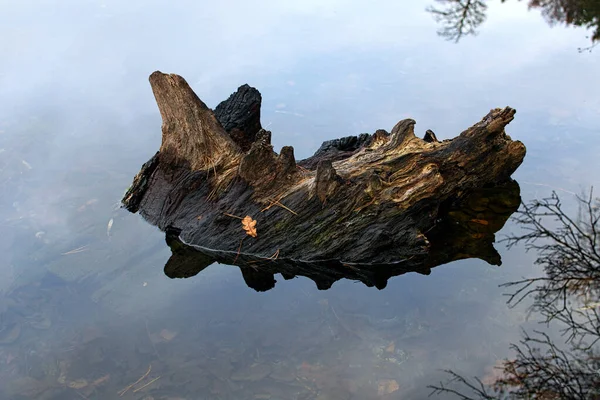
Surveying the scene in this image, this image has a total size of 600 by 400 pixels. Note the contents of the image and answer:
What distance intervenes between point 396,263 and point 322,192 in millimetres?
1051

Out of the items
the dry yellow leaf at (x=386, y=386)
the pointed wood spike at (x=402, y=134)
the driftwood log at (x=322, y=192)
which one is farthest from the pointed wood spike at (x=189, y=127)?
the dry yellow leaf at (x=386, y=386)

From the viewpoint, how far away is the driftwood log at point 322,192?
18.6ft

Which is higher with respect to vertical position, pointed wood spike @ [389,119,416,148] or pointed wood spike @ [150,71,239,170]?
pointed wood spike @ [389,119,416,148]

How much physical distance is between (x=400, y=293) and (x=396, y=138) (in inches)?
64.0

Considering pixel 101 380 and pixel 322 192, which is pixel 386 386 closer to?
pixel 322 192

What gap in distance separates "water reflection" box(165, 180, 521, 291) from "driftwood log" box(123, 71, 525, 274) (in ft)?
0.05

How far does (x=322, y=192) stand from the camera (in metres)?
5.61

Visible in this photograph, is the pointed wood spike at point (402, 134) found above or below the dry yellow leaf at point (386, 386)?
above

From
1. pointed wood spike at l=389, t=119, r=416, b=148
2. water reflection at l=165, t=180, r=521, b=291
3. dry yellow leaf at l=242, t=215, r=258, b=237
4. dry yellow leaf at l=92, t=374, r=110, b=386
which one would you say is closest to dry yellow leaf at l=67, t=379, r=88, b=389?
dry yellow leaf at l=92, t=374, r=110, b=386

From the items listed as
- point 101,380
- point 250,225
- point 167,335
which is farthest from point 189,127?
point 101,380

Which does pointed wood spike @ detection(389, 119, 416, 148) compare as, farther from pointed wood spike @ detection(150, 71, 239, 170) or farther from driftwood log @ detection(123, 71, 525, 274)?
pointed wood spike @ detection(150, 71, 239, 170)

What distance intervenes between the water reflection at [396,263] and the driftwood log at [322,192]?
2 centimetres

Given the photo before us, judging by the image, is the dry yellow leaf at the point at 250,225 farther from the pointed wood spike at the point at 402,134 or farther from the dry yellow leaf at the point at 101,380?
the dry yellow leaf at the point at 101,380

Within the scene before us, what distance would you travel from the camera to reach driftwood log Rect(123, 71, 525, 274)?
567cm
